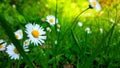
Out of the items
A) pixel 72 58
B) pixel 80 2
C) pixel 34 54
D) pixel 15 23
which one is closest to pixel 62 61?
pixel 72 58

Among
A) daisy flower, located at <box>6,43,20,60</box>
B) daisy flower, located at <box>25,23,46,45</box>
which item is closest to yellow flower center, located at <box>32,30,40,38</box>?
daisy flower, located at <box>25,23,46,45</box>

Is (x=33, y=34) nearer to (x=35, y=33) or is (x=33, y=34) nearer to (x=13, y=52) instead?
(x=35, y=33)

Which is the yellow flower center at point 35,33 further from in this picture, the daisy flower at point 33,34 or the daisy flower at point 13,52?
the daisy flower at point 13,52

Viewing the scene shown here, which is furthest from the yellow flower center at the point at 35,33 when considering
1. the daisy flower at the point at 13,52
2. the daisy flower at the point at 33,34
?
the daisy flower at the point at 13,52

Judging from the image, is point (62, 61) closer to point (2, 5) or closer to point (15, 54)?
point (15, 54)

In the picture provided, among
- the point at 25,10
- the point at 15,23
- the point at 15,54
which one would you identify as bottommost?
the point at 15,54

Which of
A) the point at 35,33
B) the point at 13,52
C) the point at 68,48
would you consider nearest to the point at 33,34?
the point at 35,33

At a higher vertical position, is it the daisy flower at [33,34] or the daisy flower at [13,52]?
the daisy flower at [33,34]

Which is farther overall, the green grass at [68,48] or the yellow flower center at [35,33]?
the yellow flower center at [35,33]

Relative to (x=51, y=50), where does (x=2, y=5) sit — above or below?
above

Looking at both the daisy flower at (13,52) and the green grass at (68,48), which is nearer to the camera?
the green grass at (68,48)

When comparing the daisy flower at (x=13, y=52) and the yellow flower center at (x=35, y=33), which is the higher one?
the yellow flower center at (x=35, y=33)
